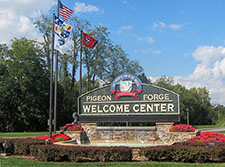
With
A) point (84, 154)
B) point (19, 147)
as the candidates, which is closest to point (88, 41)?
point (19, 147)

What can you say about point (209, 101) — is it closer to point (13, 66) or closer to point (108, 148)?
point (13, 66)

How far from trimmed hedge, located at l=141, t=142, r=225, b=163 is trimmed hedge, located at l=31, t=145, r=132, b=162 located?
95cm

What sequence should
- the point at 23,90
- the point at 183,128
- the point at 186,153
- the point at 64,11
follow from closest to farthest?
the point at 186,153 < the point at 183,128 < the point at 64,11 < the point at 23,90

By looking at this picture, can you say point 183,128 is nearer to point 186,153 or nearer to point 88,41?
point 186,153

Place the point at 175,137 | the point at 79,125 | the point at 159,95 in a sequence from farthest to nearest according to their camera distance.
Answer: the point at 79,125
the point at 159,95
the point at 175,137

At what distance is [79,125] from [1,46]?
28.3 metres

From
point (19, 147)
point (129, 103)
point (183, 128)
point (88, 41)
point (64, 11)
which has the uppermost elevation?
point (64, 11)

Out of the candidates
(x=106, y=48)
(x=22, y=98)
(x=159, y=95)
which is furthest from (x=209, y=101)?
(x=159, y=95)

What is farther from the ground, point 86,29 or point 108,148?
point 86,29

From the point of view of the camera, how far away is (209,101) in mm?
81125

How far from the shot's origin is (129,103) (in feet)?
63.5

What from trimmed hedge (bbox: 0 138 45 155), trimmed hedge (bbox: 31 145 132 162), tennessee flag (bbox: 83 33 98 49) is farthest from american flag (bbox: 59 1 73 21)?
trimmed hedge (bbox: 31 145 132 162)

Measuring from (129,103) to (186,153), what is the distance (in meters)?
8.75

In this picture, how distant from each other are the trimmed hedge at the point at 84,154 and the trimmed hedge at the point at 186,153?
0.95 metres
